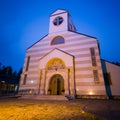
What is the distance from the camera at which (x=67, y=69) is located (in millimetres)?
14773

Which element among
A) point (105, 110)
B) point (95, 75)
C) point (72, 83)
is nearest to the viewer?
Answer: point (105, 110)

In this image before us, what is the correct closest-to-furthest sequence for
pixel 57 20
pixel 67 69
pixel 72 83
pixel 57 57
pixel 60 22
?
pixel 72 83, pixel 67 69, pixel 57 57, pixel 60 22, pixel 57 20

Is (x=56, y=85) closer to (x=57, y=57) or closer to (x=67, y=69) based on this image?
(x=67, y=69)

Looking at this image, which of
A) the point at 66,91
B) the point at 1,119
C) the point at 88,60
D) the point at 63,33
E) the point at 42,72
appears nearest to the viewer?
the point at 1,119

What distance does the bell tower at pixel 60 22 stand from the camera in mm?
18422

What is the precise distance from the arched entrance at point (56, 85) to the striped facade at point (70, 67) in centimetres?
51

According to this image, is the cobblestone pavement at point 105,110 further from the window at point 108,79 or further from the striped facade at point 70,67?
the window at point 108,79

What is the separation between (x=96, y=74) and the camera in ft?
45.3

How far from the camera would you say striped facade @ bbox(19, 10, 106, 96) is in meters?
13.6

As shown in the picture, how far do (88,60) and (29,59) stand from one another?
10488 millimetres

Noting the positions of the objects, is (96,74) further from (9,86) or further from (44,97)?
(9,86)

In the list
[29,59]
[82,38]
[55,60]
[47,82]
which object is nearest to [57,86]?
[47,82]

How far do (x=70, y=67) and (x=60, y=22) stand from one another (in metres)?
9.47

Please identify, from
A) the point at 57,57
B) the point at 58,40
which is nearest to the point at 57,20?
the point at 58,40
